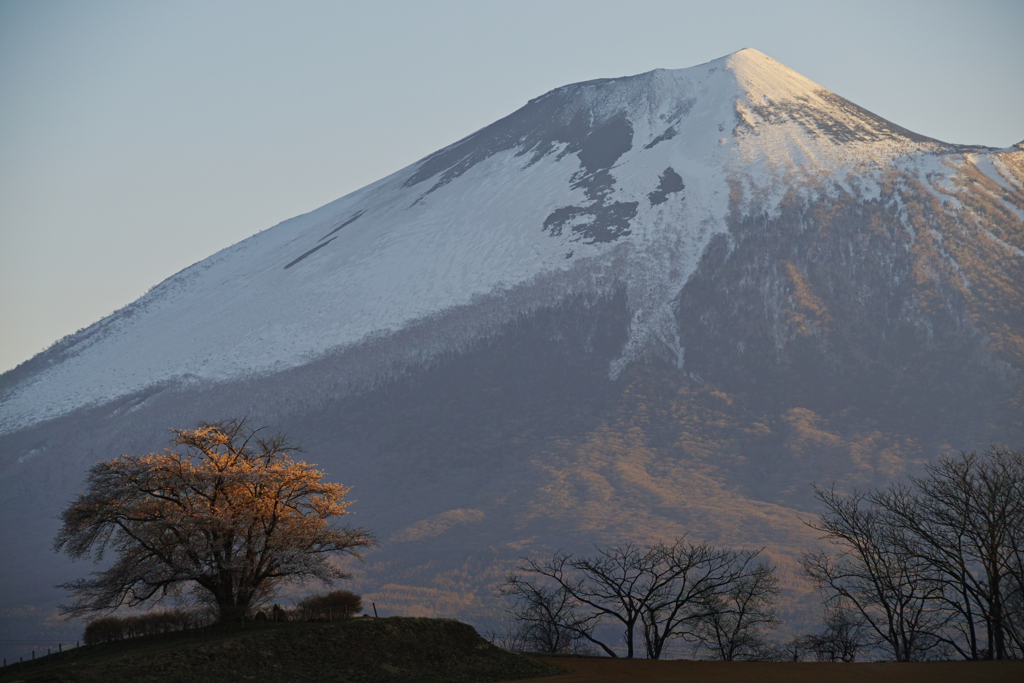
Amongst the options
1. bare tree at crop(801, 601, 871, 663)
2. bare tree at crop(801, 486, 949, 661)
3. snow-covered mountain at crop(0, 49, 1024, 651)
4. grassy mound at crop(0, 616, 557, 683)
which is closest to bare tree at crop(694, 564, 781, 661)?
bare tree at crop(801, 601, 871, 663)

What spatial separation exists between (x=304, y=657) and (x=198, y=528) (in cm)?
654

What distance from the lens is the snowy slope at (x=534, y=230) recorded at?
465ft

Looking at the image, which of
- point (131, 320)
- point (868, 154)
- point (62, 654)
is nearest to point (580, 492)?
point (62, 654)

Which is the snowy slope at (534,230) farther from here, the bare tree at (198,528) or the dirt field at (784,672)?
the bare tree at (198,528)

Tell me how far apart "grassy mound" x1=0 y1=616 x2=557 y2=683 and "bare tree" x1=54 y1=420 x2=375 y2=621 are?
2276 mm

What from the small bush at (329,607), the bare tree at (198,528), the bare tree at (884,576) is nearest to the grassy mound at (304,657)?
the small bush at (329,607)

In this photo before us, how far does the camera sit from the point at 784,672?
26.5m

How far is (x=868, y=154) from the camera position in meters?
155

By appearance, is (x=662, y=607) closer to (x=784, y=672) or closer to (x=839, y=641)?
(x=839, y=641)

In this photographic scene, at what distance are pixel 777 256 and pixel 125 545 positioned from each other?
11833 cm

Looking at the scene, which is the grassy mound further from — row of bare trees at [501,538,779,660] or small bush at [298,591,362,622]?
row of bare trees at [501,538,779,660]

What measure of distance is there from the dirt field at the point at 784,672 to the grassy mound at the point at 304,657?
6.83ft

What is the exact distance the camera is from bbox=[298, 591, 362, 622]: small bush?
1157 inches

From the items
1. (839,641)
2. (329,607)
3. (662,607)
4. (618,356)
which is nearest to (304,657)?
(329,607)
